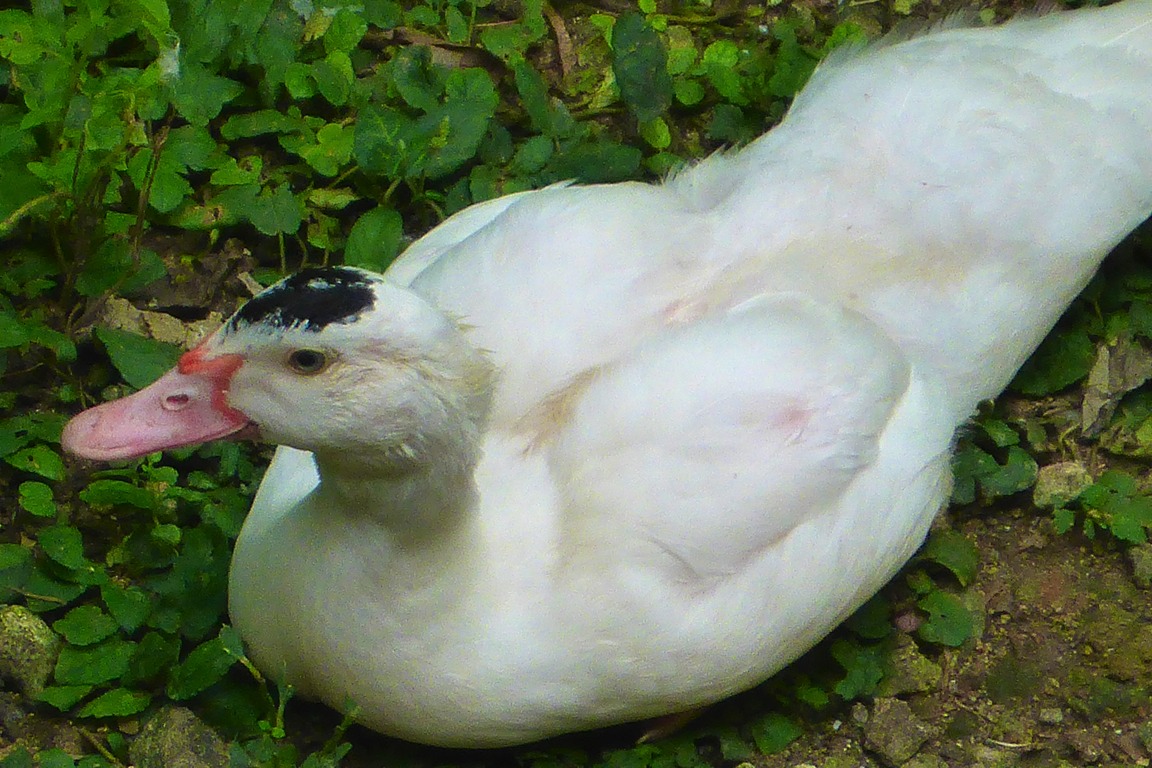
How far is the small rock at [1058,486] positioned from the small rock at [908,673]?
52 cm

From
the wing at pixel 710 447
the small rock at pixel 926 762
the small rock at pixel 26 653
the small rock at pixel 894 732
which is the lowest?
the small rock at pixel 926 762

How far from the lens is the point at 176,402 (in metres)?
2.37

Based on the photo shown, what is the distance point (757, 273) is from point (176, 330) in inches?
57.0

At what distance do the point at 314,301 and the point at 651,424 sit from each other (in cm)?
75

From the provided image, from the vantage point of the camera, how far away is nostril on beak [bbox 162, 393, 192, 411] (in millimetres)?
2359

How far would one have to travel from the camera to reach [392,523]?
8.30ft

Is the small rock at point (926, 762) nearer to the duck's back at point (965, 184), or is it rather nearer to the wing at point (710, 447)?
the wing at point (710, 447)

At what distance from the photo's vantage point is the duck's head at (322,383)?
7.15ft

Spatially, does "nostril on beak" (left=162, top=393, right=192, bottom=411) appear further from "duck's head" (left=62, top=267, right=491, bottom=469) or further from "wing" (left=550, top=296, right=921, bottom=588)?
"wing" (left=550, top=296, right=921, bottom=588)

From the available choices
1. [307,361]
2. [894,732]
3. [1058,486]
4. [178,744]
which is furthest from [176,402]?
[1058,486]

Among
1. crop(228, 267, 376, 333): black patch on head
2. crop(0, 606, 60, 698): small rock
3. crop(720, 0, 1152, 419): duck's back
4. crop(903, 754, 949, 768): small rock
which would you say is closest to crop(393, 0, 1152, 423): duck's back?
crop(720, 0, 1152, 419): duck's back

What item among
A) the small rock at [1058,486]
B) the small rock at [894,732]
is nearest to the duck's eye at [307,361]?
the small rock at [894,732]

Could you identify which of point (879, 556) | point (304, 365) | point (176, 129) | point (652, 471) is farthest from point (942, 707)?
point (176, 129)

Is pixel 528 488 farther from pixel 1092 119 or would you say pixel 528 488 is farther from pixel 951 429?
pixel 1092 119
